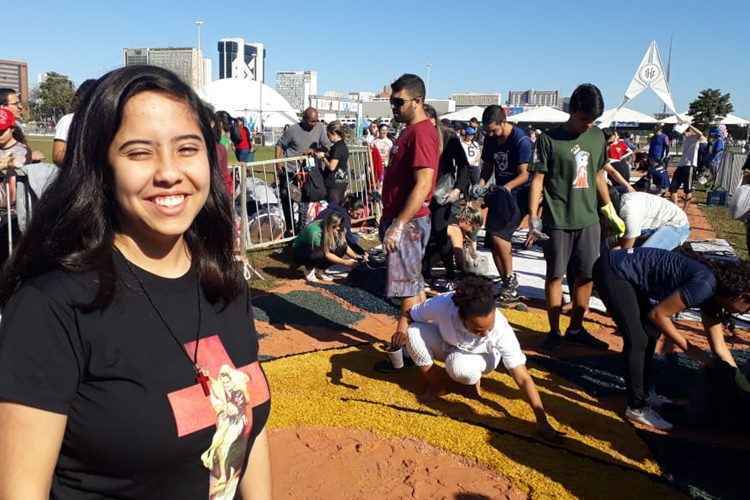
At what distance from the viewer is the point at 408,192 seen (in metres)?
4.49

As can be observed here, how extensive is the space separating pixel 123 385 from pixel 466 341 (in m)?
3.14

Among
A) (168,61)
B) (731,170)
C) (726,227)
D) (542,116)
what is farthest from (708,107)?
(168,61)

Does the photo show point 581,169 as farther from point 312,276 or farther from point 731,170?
point 731,170

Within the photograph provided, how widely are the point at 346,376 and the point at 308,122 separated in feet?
20.2

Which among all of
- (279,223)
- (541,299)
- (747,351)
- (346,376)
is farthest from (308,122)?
(747,351)

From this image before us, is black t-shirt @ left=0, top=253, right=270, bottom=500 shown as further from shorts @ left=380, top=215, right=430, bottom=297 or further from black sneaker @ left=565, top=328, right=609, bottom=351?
black sneaker @ left=565, top=328, right=609, bottom=351

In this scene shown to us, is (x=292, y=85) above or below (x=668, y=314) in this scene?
above

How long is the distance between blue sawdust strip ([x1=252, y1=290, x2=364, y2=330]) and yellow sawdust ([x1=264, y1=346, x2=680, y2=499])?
38.1 inches

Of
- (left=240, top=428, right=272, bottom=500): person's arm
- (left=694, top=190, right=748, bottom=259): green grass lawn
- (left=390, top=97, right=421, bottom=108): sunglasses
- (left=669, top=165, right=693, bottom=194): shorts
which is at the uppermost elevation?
(left=390, top=97, right=421, bottom=108): sunglasses

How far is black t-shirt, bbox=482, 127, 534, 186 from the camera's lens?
24.1 ft

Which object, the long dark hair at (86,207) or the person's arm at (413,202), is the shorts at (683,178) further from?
the long dark hair at (86,207)

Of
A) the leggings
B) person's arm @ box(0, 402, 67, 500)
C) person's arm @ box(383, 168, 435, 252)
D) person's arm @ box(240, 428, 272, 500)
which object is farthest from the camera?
person's arm @ box(383, 168, 435, 252)

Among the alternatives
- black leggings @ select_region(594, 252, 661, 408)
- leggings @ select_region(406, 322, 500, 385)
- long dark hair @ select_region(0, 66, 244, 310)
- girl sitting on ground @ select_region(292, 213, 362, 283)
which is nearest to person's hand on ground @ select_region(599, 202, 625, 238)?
black leggings @ select_region(594, 252, 661, 408)

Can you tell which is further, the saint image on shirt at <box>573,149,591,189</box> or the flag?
the flag
